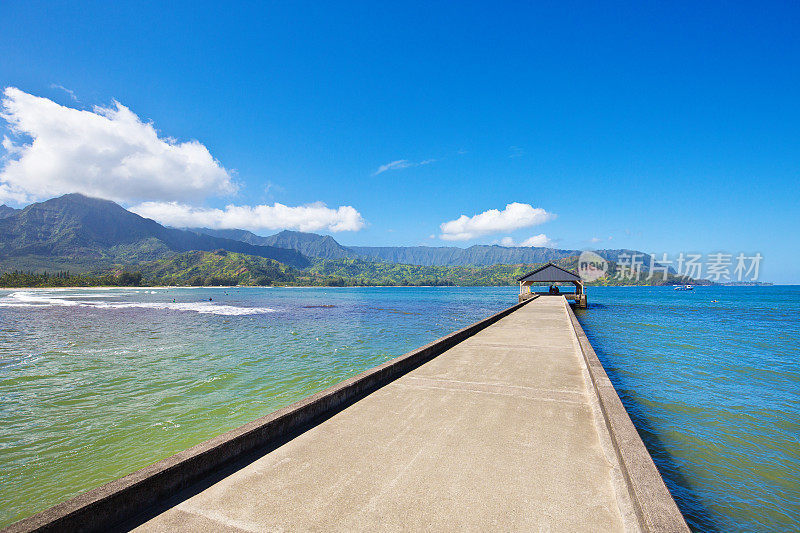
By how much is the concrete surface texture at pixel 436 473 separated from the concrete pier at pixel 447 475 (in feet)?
0.05

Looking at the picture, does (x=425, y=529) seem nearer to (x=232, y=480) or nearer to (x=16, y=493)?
(x=232, y=480)

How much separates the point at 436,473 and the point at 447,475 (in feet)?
0.40

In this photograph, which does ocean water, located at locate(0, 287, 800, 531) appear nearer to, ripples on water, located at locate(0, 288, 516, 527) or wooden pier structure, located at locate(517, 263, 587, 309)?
ripples on water, located at locate(0, 288, 516, 527)

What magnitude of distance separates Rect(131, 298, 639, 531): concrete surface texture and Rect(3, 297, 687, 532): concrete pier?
1 centimetres

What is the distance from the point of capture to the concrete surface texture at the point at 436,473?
307 centimetres

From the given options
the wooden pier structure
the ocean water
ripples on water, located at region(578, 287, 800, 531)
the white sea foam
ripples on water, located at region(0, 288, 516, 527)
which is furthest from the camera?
the white sea foam

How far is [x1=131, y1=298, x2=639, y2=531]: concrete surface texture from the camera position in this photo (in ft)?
10.1

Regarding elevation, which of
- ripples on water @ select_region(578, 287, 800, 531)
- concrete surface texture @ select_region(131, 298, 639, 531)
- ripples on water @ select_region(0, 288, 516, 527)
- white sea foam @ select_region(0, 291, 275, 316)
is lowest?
white sea foam @ select_region(0, 291, 275, 316)

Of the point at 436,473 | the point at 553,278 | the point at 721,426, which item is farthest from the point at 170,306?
the point at 721,426

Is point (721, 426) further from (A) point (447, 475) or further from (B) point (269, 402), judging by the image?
(B) point (269, 402)

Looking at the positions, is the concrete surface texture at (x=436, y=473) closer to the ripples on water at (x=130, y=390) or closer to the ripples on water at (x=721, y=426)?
the ripples on water at (x=721, y=426)

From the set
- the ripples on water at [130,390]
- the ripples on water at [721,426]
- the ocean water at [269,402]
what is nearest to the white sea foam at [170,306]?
the ripples on water at [130,390]

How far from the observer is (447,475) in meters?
3.79

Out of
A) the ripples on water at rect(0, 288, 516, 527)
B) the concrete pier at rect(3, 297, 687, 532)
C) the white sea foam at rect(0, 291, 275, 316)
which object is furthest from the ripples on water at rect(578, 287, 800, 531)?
the white sea foam at rect(0, 291, 275, 316)
